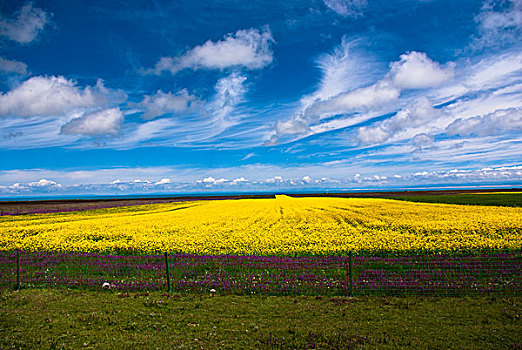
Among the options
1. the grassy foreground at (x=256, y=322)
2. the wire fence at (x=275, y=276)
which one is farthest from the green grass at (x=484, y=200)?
the grassy foreground at (x=256, y=322)

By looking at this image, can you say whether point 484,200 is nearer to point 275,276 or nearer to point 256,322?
point 275,276

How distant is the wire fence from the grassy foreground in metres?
0.73

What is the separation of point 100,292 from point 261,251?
24.7 ft

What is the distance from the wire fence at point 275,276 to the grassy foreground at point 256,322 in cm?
73

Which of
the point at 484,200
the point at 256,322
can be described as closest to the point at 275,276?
the point at 256,322

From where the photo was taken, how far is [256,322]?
7836mm

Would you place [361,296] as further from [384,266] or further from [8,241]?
[8,241]

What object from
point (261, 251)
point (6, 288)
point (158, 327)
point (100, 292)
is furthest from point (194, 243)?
point (158, 327)

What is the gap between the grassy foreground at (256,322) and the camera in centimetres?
675

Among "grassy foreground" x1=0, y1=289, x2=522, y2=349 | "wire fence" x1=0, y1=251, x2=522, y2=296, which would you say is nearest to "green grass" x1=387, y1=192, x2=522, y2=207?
"wire fence" x1=0, y1=251, x2=522, y2=296

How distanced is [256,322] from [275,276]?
12.5 feet

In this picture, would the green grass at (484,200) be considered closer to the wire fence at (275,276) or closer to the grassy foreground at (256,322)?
the wire fence at (275,276)

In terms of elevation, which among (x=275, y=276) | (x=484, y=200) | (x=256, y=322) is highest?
(x=275, y=276)

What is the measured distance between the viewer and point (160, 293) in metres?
10.3
